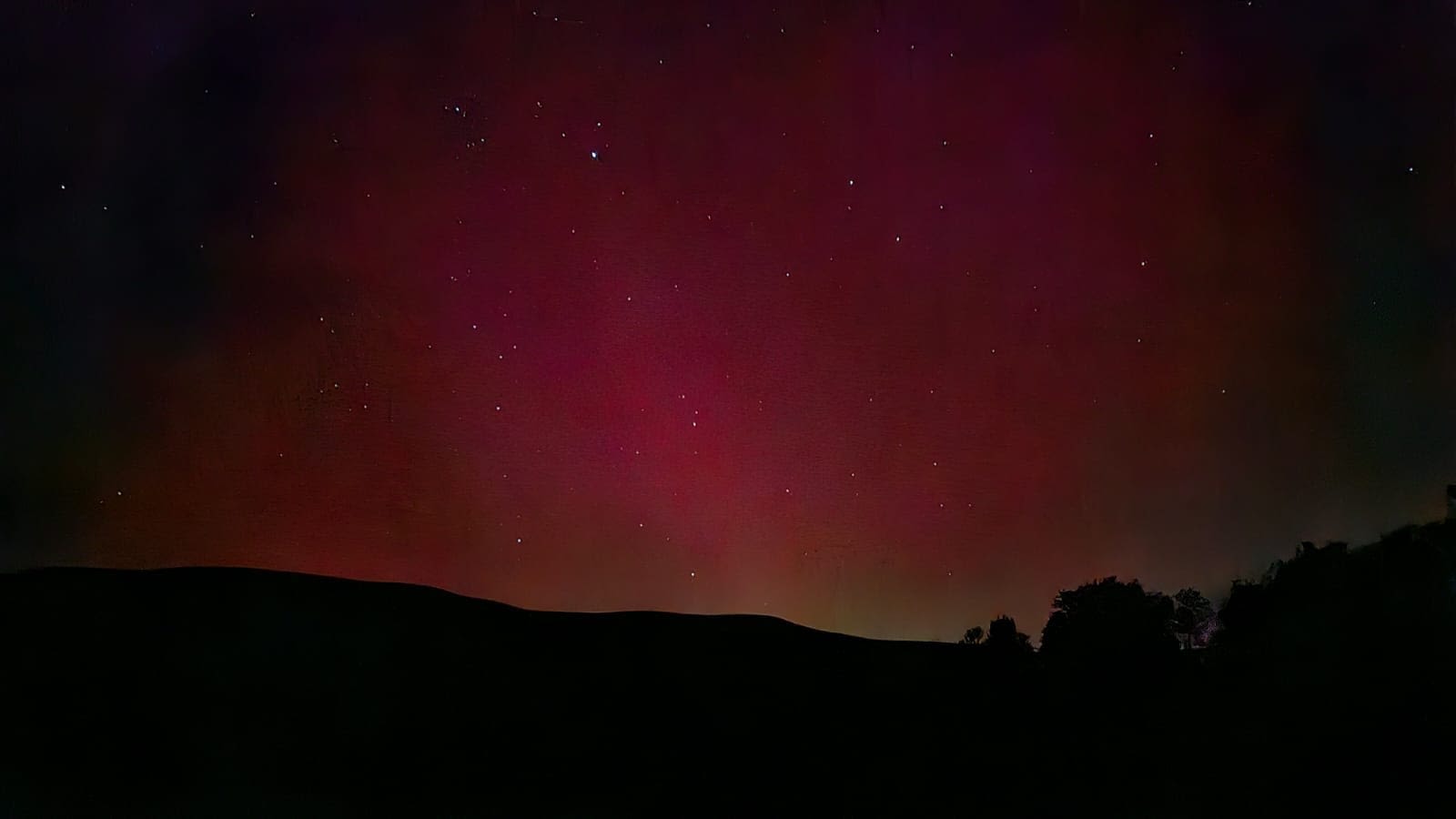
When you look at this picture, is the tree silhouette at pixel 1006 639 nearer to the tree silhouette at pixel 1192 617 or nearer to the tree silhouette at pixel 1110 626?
the tree silhouette at pixel 1110 626

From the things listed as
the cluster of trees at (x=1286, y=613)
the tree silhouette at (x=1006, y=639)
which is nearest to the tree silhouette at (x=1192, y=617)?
the cluster of trees at (x=1286, y=613)

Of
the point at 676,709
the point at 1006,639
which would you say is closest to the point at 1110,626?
the point at 1006,639

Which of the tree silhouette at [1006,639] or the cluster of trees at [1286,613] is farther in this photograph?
the tree silhouette at [1006,639]

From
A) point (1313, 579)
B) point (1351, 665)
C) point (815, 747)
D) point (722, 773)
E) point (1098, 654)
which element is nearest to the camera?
point (722, 773)

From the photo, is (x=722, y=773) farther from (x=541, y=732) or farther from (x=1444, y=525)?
(x=1444, y=525)

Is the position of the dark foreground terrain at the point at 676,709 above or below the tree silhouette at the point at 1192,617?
below

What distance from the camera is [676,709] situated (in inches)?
427

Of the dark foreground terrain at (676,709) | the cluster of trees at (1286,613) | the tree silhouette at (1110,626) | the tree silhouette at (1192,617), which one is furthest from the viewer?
the tree silhouette at (1192,617)

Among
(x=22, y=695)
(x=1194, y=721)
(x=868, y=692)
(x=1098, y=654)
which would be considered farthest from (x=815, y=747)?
(x=22, y=695)

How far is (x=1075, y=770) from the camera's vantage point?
913 centimetres

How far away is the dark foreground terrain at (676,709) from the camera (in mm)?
8453

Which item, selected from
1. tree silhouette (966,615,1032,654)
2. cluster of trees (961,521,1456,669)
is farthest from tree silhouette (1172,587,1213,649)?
tree silhouette (966,615,1032,654)

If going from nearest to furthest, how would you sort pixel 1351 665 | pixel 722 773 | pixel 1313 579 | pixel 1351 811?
pixel 1351 811 → pixel 722 773 → pixel 1351 665 → pixel 1313 579

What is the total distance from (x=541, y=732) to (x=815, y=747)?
106 inches
